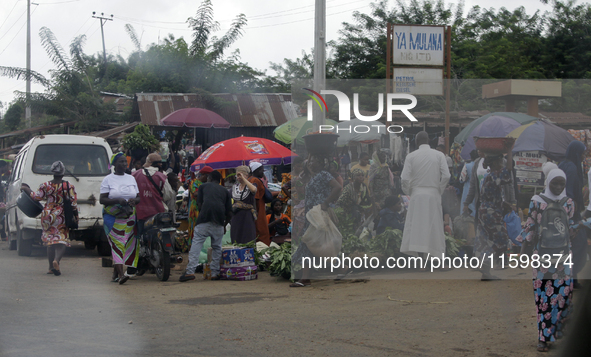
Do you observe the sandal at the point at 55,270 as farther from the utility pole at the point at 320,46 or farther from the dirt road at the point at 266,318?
the utility pole at the point at 320,46

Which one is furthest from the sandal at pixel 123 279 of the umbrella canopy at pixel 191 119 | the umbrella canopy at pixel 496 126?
the umbrella canopy at pixel 191 119

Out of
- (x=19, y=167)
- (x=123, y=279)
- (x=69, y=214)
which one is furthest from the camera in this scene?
(x=19, y=167)

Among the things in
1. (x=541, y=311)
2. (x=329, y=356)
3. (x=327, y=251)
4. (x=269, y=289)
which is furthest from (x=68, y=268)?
(x=541, y=311)

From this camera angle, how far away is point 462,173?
1030 cm

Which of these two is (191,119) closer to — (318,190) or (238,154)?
(238,154)

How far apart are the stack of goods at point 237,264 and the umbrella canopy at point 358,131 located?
209 centimetres

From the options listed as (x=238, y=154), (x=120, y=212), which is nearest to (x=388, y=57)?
(x=238, y=154)

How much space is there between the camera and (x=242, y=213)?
354 inches

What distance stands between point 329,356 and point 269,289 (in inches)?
122

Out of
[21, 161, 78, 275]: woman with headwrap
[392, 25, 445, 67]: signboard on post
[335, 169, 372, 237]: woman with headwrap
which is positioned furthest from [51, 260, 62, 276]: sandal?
[392, 25, 445, 67]: signboard on post

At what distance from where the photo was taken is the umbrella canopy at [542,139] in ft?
29.3

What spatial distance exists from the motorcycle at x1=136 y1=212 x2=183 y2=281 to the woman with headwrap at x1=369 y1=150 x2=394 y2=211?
120 inches

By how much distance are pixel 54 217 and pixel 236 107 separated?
13480 millimetres

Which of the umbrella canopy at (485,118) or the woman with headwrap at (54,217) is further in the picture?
the umbrella canopy at (485,118)
